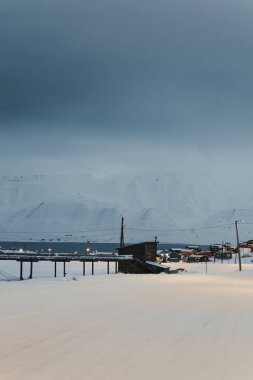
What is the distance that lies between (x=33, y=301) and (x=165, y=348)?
1038 centimetres

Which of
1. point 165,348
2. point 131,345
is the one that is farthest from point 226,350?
point 131,345

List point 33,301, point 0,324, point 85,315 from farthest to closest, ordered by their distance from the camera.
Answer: point 33,301
point 85,315
point 0,324

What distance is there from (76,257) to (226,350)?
165 feet

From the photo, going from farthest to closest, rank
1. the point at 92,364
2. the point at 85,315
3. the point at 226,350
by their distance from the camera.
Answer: the point at 85,315, the point at 226,350, the point at 92,364

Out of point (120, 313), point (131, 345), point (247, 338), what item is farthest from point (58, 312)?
point (247, 338)

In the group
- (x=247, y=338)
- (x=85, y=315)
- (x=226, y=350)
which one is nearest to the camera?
(x=226, y=350)

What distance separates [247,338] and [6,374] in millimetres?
6395

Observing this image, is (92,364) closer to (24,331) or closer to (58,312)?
(24,331)

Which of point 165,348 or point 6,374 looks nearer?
point 6,374

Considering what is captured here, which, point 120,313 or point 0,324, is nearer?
point 0,324

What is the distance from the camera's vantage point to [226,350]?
9.85 meters

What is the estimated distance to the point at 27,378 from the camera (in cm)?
748

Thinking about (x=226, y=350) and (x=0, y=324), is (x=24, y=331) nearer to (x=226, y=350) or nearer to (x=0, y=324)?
(x=0, y=324)

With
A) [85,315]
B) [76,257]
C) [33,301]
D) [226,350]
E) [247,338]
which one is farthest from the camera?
[76,257]
